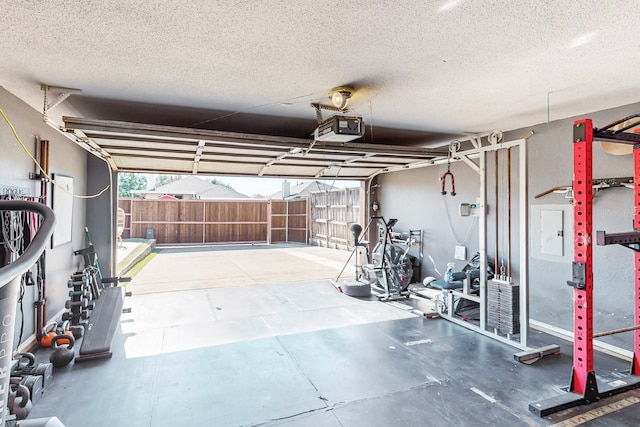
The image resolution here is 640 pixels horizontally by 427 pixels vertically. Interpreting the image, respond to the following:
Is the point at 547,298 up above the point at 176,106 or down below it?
below

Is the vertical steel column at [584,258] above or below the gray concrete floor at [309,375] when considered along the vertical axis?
above

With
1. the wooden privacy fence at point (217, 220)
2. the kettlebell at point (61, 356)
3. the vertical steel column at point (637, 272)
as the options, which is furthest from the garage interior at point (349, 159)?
the wooden privacy fence at point (217, 220)

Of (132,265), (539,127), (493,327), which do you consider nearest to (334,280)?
(493,327)

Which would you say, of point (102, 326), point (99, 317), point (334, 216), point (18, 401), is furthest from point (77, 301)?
point (334, 216)

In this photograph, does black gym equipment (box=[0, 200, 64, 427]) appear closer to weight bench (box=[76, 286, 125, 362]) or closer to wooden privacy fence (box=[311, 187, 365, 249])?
weight bench (box=[76, 286, 125, 362])

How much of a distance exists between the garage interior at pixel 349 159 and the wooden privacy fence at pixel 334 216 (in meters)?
5.79

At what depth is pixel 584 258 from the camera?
96.4 inches

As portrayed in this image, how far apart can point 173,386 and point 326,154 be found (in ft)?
11.0

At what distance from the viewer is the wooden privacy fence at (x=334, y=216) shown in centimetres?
1105

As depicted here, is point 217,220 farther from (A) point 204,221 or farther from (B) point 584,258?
(B) point 584,258

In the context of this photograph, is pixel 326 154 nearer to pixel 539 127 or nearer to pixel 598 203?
pixel 539 127

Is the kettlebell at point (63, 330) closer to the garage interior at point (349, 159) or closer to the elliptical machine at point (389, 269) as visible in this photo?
the garage interior at point (349, 159)

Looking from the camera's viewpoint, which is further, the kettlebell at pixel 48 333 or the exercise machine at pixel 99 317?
the kettlebell at pixel 48 333

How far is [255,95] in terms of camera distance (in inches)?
125
